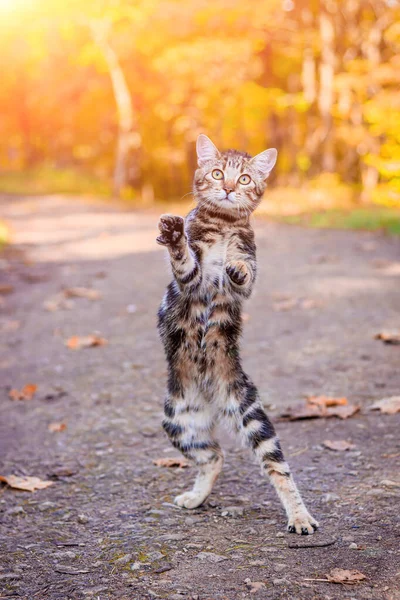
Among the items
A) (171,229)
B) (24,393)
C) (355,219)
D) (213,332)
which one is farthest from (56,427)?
(355,219)

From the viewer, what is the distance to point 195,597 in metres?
2.50

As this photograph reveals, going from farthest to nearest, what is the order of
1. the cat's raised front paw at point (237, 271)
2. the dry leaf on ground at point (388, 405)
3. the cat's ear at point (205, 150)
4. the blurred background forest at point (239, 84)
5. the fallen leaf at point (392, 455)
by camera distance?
the blurred background forest at point (239, 84)
the dry leaf on ground at point (388, 405)
the fallen leaf at point (392, 455)
the cat's ear at point (205, 150)
the cat's raised front paw at point (237, 271)

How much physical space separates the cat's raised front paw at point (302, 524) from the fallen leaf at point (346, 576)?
15.7 inches

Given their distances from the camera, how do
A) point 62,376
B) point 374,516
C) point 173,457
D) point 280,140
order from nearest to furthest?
point 374,516
point 173,457
point 62,376
point 280,140

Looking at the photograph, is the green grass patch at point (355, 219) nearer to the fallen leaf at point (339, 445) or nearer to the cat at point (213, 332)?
the fallen leaf at point (339, 445)

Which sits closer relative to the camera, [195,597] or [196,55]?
[195,597]

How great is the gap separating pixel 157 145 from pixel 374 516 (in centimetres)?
3111

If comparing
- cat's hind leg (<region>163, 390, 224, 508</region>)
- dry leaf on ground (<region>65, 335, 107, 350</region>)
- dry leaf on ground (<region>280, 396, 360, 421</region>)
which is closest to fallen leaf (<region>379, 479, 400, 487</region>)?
cat's hind leg (<region>163, 390, 224, 508</region>)

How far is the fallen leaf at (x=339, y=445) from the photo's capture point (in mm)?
3920

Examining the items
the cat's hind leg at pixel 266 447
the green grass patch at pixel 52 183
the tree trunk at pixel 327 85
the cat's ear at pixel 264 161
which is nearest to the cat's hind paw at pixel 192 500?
the cat's hind leg at pixel 266 447

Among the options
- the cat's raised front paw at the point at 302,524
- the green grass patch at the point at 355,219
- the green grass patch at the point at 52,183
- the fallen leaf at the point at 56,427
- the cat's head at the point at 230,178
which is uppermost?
the cat's head at the point at 230,178

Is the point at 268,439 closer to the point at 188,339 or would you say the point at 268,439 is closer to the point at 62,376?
the point at 188,339

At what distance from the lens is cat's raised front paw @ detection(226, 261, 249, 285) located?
320cm

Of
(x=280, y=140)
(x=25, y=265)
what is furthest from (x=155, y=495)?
(x=280, y=140)
